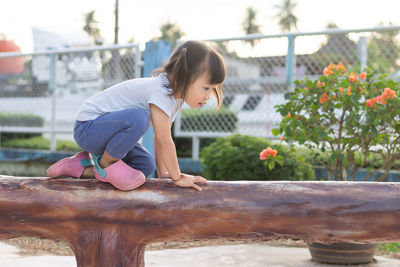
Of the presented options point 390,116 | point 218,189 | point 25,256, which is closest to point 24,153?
point 25,256

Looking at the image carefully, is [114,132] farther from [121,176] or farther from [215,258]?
[215,258]

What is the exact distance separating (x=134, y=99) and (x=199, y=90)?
12.0 inches

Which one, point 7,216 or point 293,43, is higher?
point 293,43

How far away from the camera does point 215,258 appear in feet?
13.4

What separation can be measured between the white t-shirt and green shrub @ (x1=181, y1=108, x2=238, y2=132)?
3376 mm

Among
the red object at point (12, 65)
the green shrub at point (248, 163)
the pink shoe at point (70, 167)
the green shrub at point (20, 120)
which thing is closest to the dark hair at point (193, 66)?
the pink shoe at point (70, 167)

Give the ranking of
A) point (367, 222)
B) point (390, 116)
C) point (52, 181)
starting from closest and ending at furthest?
1. point (367, 222)
2. point (52, 181)
3. point (390, 116)

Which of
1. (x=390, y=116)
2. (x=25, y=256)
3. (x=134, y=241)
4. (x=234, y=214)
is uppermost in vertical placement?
(x=390, y=116)

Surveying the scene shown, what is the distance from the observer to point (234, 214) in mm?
2396

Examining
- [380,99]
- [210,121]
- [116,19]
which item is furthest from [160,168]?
[116,19]

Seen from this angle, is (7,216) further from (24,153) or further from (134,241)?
(24,153)

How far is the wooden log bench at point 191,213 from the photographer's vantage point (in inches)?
93.8

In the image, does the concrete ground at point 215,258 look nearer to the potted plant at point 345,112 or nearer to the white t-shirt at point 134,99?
the potted plant at point 345,112

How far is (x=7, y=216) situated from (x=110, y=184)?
1.55 ft
